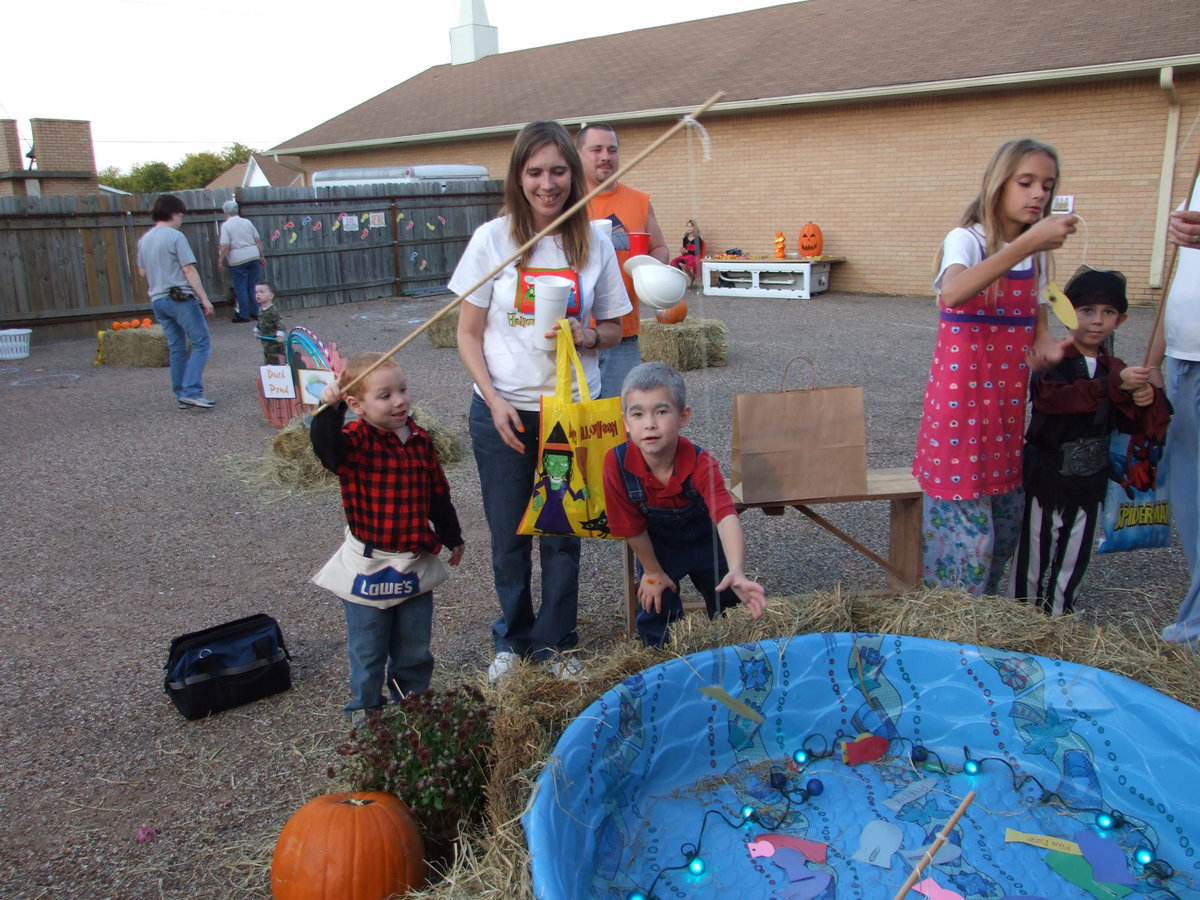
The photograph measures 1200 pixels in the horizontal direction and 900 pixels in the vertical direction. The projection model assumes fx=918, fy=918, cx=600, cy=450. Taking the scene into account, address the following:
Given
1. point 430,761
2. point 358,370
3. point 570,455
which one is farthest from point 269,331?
point 430,761

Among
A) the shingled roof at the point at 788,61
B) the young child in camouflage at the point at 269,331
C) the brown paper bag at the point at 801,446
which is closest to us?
the brown paper bag at the point at 801,446

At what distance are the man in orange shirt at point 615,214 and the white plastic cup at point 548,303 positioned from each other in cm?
64

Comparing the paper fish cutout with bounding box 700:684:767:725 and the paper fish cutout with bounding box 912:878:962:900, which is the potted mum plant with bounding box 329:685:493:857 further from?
the paper fish cutout with bounding box 912:878:962:900

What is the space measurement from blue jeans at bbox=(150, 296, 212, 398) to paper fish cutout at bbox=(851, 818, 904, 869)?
803 cm

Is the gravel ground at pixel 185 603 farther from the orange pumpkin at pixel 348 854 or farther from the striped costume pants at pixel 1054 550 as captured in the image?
the striped costume pants at pixel 1054 550

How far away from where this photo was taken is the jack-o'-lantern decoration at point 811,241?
16.8 meters

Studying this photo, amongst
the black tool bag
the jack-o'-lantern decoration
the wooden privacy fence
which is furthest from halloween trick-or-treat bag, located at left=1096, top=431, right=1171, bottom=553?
the wooden privacy fence

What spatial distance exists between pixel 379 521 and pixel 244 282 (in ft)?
45.0

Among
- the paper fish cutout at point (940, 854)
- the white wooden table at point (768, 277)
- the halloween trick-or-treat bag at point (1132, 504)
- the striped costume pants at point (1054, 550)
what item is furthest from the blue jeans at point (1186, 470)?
the white wooden table at point (768, 277)

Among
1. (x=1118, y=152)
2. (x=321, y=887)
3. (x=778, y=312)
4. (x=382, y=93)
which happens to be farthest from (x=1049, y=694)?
(x=382, y=93)

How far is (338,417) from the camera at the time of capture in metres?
2.82

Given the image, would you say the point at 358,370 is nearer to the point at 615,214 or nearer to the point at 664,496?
the point at 664,496

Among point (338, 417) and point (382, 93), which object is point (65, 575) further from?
point (382, 93)

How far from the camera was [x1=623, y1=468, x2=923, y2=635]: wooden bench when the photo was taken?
11.7 ft
